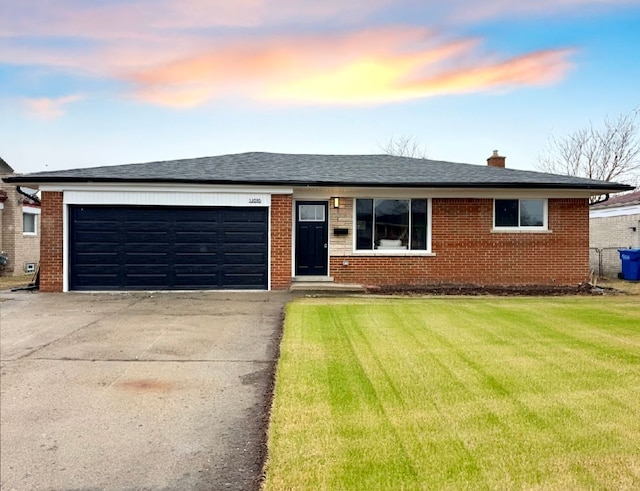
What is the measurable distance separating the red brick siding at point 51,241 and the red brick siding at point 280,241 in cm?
552

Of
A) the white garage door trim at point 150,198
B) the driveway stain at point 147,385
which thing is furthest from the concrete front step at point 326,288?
the driveway stain at point 147,385

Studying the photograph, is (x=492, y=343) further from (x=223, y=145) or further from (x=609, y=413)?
(x=223, y=145)

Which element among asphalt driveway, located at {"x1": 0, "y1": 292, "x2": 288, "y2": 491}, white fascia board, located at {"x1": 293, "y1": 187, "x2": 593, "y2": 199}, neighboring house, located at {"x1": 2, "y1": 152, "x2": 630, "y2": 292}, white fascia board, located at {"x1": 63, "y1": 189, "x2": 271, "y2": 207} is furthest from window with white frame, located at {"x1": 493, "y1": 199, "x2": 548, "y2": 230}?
asphalt driveway, located at {"x1": 0, "y1": 292, "x2": 288, "y2": 491}

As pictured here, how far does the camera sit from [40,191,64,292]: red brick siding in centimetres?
1221

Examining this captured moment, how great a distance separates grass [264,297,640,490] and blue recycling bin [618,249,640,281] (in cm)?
1061

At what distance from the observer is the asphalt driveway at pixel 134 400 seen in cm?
315

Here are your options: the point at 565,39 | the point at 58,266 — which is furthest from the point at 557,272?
the point at 58,266

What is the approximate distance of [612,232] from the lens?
2041 cm

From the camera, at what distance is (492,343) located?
669 centimetres

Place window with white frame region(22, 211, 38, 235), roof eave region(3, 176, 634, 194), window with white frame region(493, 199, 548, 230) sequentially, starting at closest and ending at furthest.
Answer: roof eave region(3, 176, 634, 194) < window with white frame region(493, 199, 548, 230) < window with white frame region(22, 211, 38, 235)

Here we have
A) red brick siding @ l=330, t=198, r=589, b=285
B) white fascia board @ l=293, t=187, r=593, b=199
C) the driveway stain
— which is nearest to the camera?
the driveway stain

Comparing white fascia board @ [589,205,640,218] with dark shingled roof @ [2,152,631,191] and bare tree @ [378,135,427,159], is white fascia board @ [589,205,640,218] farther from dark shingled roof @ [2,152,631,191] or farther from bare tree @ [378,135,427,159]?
bare tree @ [378,135,427,159]

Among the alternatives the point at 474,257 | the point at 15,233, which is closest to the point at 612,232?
the point at 474,257

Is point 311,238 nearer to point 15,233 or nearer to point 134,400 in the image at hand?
point 134,400
